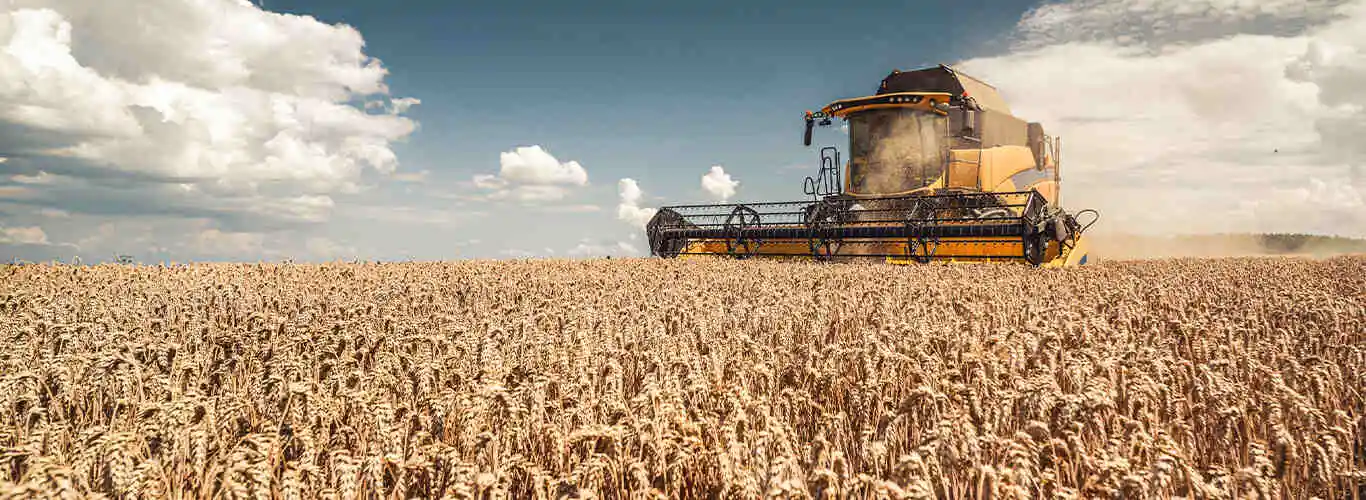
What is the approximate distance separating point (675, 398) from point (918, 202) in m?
12.2

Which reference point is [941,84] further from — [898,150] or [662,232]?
[662,232]

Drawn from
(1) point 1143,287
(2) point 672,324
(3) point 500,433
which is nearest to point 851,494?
(3) point 500,433

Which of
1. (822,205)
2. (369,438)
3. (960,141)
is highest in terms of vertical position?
(960,141)

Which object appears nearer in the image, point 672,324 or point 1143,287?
point 672,324

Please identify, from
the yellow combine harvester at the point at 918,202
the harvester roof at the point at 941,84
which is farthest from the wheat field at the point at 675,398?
the harvester roof at the point at 941,84

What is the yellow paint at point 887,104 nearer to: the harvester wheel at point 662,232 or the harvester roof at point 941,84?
the harvester roof at point 941,84

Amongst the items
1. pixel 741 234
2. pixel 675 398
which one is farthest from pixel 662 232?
pixel 675 398

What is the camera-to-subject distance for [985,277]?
9.97m

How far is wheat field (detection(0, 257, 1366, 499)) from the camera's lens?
2236 millimetres

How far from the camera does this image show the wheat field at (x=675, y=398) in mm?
2236

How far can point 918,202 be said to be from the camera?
46.3ft

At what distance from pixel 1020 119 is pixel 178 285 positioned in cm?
1672

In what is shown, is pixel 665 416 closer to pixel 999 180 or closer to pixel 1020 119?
pixel 999 180

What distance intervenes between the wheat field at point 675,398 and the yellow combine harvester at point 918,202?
217 inches
